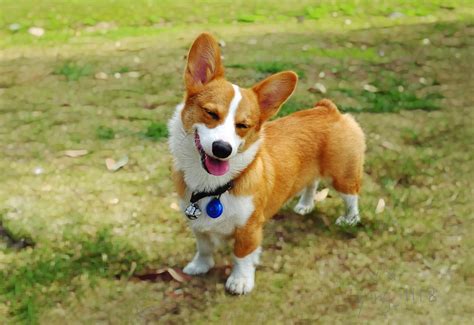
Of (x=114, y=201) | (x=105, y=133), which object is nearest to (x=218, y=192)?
(x=114, y=201)

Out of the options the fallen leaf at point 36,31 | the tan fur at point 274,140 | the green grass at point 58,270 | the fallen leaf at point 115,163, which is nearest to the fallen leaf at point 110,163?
the fallen leaf at point 115,163

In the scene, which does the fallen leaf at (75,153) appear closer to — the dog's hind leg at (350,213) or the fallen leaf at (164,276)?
the fallen leaf at (164,276)

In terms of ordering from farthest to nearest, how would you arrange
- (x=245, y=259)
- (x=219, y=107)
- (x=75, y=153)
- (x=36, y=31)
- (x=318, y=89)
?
(x=36, y=31) < (x=318, y=89) < (x=75, y=153) < (x=245, y=259) < (x=219, y=107)

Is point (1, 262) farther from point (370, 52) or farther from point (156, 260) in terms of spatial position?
point (370, 52)

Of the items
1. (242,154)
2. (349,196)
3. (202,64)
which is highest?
(202,64)

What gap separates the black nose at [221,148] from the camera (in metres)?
2.51

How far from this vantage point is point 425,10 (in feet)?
25.7

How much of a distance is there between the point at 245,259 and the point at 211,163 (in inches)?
29.1

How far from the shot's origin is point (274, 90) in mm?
2811

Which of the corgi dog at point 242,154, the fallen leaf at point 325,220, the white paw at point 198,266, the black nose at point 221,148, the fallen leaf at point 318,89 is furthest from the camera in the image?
the fallen leaf at point 318,89

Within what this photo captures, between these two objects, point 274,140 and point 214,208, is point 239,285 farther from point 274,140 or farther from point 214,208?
point 274,140

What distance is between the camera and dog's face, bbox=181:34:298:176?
8.45ft

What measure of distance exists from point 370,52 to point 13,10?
446 centimetres

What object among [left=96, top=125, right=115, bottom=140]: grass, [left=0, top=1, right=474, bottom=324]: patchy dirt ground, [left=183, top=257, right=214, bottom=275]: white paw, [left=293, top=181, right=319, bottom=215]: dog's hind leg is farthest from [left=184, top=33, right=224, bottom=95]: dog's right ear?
[left=96, top=125, right=115, bottom=140]: grass
